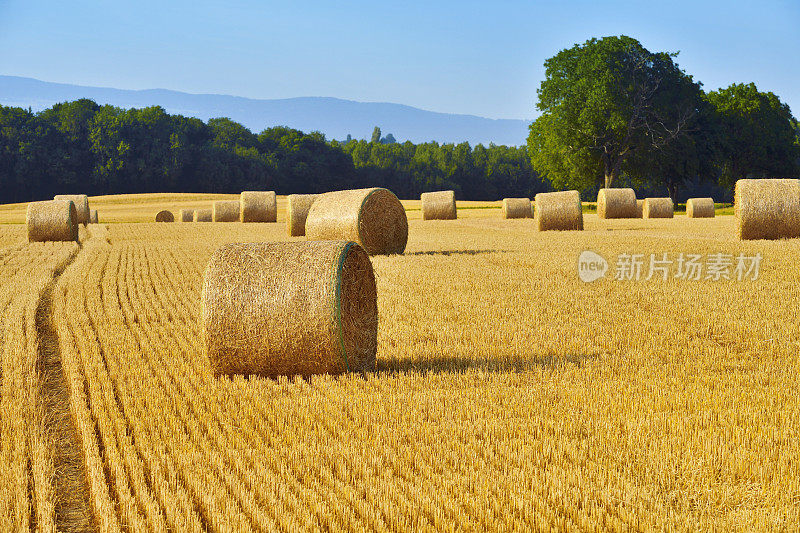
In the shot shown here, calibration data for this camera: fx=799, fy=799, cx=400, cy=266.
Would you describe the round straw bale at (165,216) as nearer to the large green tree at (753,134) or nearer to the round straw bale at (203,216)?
the round straw bale at (203,216)

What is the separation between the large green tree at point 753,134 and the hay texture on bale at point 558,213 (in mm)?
33340

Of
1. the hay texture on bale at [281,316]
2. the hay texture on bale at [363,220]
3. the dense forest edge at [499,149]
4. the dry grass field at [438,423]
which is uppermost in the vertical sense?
the dense forest edge at [499,149]

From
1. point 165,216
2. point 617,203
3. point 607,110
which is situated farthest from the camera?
point 607,110

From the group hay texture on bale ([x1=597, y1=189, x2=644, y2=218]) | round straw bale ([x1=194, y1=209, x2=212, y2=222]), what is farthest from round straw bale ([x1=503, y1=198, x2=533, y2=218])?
round straw bale ([x1=194, y1=209, x2=212, y2=222])

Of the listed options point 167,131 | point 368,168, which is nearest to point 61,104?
point 167,131

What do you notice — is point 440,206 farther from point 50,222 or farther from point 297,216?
point 50,222

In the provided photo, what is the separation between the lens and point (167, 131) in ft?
263

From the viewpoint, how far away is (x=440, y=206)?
124ft

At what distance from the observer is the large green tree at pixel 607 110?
154 ft

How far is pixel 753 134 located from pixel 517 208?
26.3 meters

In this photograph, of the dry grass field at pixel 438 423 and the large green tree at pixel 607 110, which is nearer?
the dry grass field at pixel 438 423

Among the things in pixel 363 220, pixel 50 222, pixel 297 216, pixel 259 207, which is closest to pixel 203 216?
pixel 259 207

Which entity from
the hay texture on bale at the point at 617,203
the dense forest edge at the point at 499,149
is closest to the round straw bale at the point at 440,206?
the hay texture on bale at the point at 617,203

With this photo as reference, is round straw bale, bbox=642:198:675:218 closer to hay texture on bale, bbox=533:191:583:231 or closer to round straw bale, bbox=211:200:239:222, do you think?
hay texture on bale, bbox=533:191:583:231
